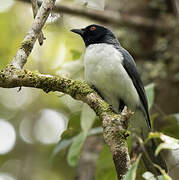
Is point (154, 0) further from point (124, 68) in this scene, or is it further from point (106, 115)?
point (106, 115)

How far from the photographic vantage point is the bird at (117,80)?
13.2 ft

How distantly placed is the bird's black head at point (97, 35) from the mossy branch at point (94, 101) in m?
1.90

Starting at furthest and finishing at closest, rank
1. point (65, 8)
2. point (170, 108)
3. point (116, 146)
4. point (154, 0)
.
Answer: point (154, 0) → point (65, 8) → point (170, 108) → point (116, 146)

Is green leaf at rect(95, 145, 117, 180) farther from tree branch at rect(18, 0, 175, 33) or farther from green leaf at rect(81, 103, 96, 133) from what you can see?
tree branch at rect(18, 0, 175, 33)

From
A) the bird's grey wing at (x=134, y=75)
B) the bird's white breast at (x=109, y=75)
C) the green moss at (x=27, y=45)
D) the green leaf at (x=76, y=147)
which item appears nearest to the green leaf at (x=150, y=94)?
the bird's white breast at (x=109, y=75)

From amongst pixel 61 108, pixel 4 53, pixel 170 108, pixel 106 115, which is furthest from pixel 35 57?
pixel 106 115

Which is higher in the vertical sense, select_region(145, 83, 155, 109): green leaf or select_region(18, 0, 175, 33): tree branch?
select_region(145, 83, 155, 109): green leaf

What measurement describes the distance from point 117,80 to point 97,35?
0.99m

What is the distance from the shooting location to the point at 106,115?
249cm

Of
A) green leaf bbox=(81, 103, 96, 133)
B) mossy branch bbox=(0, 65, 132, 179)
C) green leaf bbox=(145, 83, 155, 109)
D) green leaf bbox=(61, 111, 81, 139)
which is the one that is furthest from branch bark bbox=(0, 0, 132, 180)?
green leaf bbox=(61, 111, 81, 139)

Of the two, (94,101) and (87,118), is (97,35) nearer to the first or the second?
(87,118)

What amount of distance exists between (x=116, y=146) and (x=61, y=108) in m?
5.63

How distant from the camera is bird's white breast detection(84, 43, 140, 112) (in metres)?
4.03

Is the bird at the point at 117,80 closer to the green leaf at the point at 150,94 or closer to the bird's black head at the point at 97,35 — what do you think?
the bird's black head at the point at 97,35
